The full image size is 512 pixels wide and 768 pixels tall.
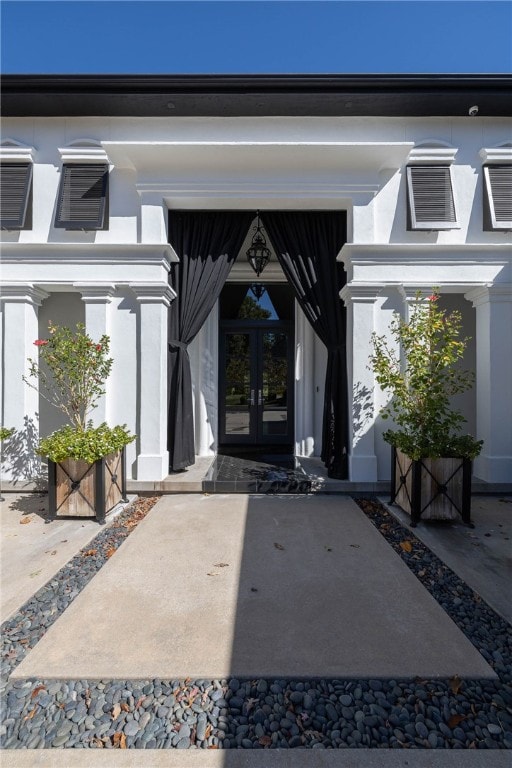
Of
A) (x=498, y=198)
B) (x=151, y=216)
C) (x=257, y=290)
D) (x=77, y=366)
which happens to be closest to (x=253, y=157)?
(x=151, y=216)

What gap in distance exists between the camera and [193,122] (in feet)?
15.5

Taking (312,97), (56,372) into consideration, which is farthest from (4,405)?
(312,97)

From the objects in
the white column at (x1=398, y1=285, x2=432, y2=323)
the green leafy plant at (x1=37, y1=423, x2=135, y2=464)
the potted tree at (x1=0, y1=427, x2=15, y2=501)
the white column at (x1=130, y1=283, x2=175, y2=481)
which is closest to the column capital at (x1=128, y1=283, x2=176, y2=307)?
the white column at (x1=130, y1=283, x2=175, y2=481)

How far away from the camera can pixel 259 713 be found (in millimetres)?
1608

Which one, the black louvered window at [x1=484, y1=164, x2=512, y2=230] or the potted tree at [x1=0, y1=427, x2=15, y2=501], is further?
the black louvered window at [x1=484, y1=164, x2=512, y2=230]

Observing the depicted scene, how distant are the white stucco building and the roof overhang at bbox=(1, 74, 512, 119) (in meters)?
0.03

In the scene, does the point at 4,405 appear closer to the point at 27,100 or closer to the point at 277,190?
the point at 27,100

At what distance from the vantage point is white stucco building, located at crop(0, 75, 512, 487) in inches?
185

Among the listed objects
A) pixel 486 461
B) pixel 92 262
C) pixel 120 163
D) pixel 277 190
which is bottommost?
pixel 486 461

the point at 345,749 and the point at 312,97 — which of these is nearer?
the point at 345,749

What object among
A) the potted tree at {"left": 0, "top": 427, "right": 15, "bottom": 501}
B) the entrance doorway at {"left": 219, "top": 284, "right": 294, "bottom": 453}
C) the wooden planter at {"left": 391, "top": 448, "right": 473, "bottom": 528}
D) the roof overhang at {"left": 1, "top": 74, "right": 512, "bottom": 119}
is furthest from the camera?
the entrance doorway at {"left": 219, "top": 284, "right": 294, "bottom": 453}

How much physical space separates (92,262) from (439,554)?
516cm

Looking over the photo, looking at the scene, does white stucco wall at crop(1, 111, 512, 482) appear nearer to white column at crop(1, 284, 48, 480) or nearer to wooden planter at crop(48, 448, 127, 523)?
white column at crop(1, 284, 48, 480)

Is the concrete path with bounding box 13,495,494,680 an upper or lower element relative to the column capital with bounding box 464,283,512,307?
lower
